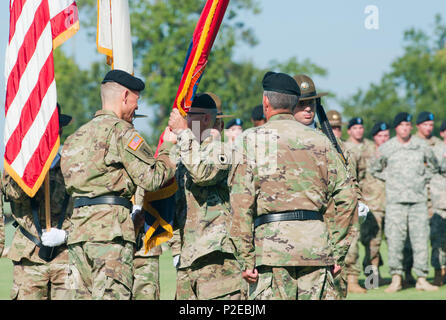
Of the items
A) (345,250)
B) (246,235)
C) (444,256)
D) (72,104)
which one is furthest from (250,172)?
(72,104)

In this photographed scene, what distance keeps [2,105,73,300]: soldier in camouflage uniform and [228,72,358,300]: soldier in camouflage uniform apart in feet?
7.98

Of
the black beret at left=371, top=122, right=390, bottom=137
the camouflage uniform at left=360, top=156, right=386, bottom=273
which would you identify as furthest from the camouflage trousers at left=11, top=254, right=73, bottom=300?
the black beret at left=371, top=122, right=390, bottom=137

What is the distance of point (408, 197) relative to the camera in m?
13.2

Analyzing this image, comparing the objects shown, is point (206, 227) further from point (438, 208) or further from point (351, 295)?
point (438, 208)

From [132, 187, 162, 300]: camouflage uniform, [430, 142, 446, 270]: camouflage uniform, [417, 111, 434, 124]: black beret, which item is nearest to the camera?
[132, 187, 162, 300]: camouflage uniform

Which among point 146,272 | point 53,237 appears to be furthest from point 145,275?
point 53,237

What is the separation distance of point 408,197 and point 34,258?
6.98 m

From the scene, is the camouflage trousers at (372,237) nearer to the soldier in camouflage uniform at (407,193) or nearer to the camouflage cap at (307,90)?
the soldier in camouflage uniform at (407,193)

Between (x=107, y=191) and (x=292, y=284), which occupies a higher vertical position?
(x=107, y=191)

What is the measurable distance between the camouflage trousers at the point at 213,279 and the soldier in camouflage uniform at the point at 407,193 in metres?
6.32

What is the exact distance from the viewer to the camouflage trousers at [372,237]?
13953mm

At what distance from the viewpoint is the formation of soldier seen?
6.21 metres

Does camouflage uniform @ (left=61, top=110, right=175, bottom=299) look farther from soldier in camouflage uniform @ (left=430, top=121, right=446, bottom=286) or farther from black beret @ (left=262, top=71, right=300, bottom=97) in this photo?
soldier in camouflage uniform @ (left=430, top=121, right=446, bottom=286)
